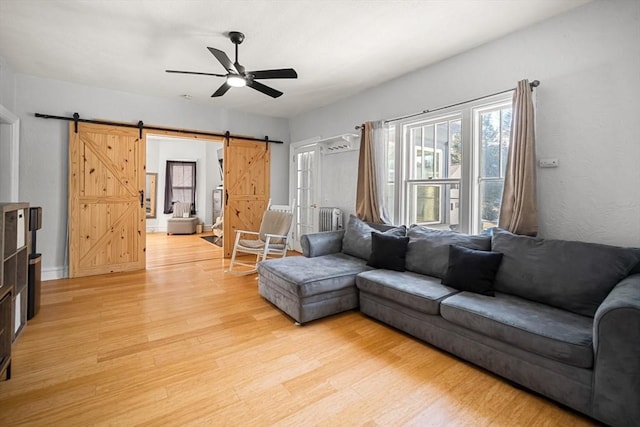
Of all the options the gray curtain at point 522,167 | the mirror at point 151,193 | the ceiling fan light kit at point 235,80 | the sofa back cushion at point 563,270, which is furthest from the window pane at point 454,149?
the mirror at point 151,193

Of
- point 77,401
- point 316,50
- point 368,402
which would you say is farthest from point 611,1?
point 77,401

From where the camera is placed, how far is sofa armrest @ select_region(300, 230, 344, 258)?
12.0 feet

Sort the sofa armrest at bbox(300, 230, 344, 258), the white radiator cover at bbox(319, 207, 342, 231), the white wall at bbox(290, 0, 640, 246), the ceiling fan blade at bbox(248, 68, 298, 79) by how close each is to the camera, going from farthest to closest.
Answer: the white radiator cover at bbox(319, 207, 342, 231), the sofa armrest at bbox(300, 230, 344, 258), the ceiling fan blade at bbox(248, 68, 298, 79), the white wall at bbox(290, 0, 640, 246)

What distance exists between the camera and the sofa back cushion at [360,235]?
3.49 metres

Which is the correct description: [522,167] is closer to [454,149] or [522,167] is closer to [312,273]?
[454,149]

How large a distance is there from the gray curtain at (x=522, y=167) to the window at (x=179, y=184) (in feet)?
27.6

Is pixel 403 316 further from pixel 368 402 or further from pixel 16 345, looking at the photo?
pixel 16 345

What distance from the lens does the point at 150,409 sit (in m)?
1.67

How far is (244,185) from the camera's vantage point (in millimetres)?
5684

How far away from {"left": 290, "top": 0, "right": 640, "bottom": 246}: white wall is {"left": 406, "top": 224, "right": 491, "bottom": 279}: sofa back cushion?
1.98 ft

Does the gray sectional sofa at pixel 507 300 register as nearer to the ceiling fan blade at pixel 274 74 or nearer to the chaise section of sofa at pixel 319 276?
the chaise section of sofa at pixel 319 276

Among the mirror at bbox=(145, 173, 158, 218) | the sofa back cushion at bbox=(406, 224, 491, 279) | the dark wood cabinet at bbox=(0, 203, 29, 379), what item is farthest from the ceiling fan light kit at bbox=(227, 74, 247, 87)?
the mirror at bbox=(145, 173, 158, 218)

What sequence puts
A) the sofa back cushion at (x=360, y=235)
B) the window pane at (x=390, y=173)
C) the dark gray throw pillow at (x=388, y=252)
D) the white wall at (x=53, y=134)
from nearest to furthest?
the dark gray throw pillow at (x=388, y=252)
the sofa back cushion at (x=360, y=235)
the white wall at (x=53, y=134)
the window pane at (x=390, y=173)

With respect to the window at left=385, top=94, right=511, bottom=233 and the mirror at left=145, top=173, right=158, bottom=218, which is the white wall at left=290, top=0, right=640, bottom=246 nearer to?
the window at left=385, top=94, right=511, bottom=233
